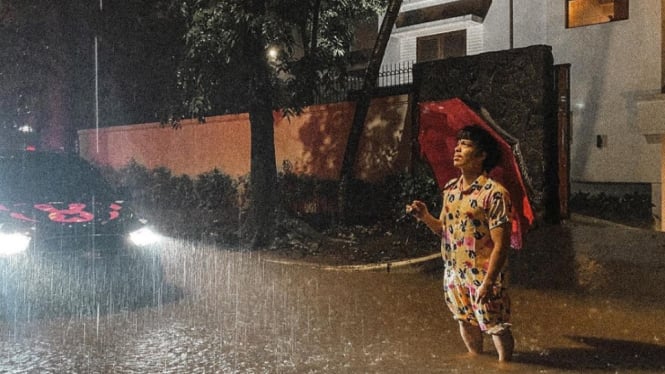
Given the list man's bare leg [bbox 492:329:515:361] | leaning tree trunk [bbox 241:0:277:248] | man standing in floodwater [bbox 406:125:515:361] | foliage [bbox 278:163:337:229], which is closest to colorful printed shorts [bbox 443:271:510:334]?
man standing in floodwater [bbox 406:125:515:361]

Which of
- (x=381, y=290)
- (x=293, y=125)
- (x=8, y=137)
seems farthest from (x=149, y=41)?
(x=8, y=137)

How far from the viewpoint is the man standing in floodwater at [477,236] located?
4.48m

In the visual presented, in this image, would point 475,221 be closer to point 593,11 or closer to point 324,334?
point 324,334

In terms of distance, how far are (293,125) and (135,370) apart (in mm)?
10500

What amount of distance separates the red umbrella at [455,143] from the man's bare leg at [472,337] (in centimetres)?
69

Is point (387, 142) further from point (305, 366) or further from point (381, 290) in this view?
point (305, 366)

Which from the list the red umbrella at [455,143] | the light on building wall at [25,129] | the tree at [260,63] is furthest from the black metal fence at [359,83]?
the light on building wall at [25,129]

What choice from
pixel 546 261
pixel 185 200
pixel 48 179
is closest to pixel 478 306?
pixel 546 261

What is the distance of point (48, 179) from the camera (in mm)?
7875

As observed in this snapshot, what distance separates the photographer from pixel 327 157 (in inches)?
574

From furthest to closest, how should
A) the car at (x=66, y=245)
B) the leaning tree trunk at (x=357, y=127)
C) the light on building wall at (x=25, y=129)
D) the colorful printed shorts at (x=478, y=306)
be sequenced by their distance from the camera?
the light on building wall at (x=25, y=129) < the leaning tree trunk at (x=357, y=127) < the car at (x=66, y=245) < the colorful printed shorts at (x=478, y=306)

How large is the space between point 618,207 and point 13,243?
11227 mm

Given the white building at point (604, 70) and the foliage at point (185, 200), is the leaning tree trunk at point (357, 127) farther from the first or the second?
the white building at point (604, 70)

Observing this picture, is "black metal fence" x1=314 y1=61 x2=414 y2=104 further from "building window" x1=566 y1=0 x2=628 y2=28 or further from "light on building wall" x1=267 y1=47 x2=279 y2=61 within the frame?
Answer: "building window" x1=566 y1=0 x2=628 y2=28
